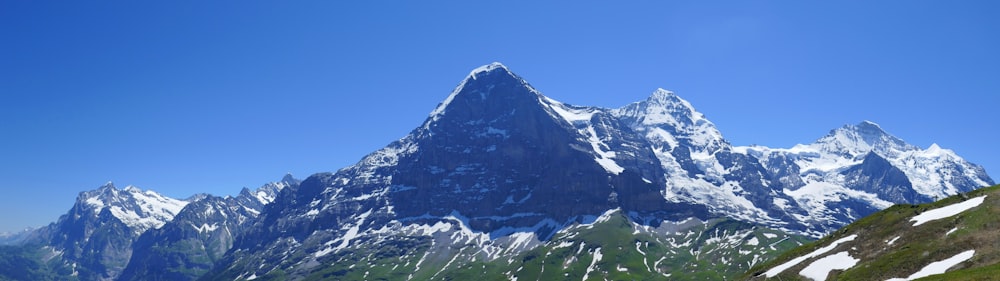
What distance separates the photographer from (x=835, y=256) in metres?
94.9

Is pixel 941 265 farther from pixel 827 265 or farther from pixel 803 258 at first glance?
pixel 803 258

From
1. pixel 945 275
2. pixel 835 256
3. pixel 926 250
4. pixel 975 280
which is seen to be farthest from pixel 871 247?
pixel 975 280

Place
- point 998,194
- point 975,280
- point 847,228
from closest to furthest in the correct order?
1. point 975,280
2. point 998,194
3. point 847,228

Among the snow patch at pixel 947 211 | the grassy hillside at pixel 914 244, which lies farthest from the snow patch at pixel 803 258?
the snow patch at pixel 947 211

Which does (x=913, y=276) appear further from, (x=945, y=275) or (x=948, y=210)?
(x=948, y=210)

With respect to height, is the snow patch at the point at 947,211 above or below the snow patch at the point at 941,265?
above

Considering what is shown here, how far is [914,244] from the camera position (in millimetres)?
85938

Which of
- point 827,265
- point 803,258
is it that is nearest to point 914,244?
point 827,265

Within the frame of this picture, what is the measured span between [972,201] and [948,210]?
3047 millimetres

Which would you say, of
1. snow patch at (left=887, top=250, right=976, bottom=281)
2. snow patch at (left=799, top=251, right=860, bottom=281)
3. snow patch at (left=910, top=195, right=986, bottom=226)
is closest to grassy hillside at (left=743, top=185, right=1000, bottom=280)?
snow patch at (left=910, top=195, right=986, bottom=226)

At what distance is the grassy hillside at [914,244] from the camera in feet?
246

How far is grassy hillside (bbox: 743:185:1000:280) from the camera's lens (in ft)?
246

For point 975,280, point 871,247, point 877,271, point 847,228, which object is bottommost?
point 975,280

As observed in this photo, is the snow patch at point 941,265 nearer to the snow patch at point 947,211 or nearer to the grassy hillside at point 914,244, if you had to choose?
the grassy hillside at point 914,244
